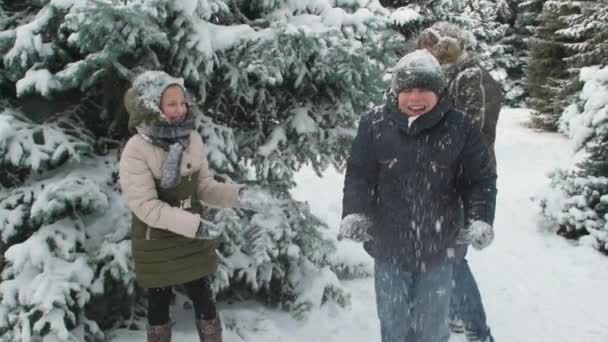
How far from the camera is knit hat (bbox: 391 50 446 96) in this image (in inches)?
113

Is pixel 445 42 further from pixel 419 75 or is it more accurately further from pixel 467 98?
pixel 419 75

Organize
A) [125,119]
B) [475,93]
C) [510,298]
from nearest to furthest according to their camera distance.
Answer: [475,93], [125,119], [510,298]

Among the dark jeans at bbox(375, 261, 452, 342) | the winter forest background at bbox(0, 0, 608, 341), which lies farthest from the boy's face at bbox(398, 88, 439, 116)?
the winter forest background at bbox(0, 0, 608, 341)

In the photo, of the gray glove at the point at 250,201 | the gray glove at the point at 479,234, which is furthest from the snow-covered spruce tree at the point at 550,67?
the gray glove at the point at 479,234

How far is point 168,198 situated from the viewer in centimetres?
319

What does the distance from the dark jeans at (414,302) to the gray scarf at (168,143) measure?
46.1 inches

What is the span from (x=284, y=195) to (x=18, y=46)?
6.40 ft

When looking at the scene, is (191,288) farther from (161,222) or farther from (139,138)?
(139,138)

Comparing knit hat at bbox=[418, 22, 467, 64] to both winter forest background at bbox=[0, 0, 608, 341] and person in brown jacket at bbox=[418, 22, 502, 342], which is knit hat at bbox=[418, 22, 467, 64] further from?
winter forest background at bbox=[0, 0, 608, 341]

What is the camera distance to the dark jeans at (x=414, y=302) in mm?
3070

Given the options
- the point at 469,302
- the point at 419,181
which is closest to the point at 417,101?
the point at 419,181

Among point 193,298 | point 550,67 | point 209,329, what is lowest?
point 550,67

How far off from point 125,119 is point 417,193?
208 centimetres

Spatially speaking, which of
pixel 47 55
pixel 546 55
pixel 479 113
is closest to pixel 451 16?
pixel 546 55
